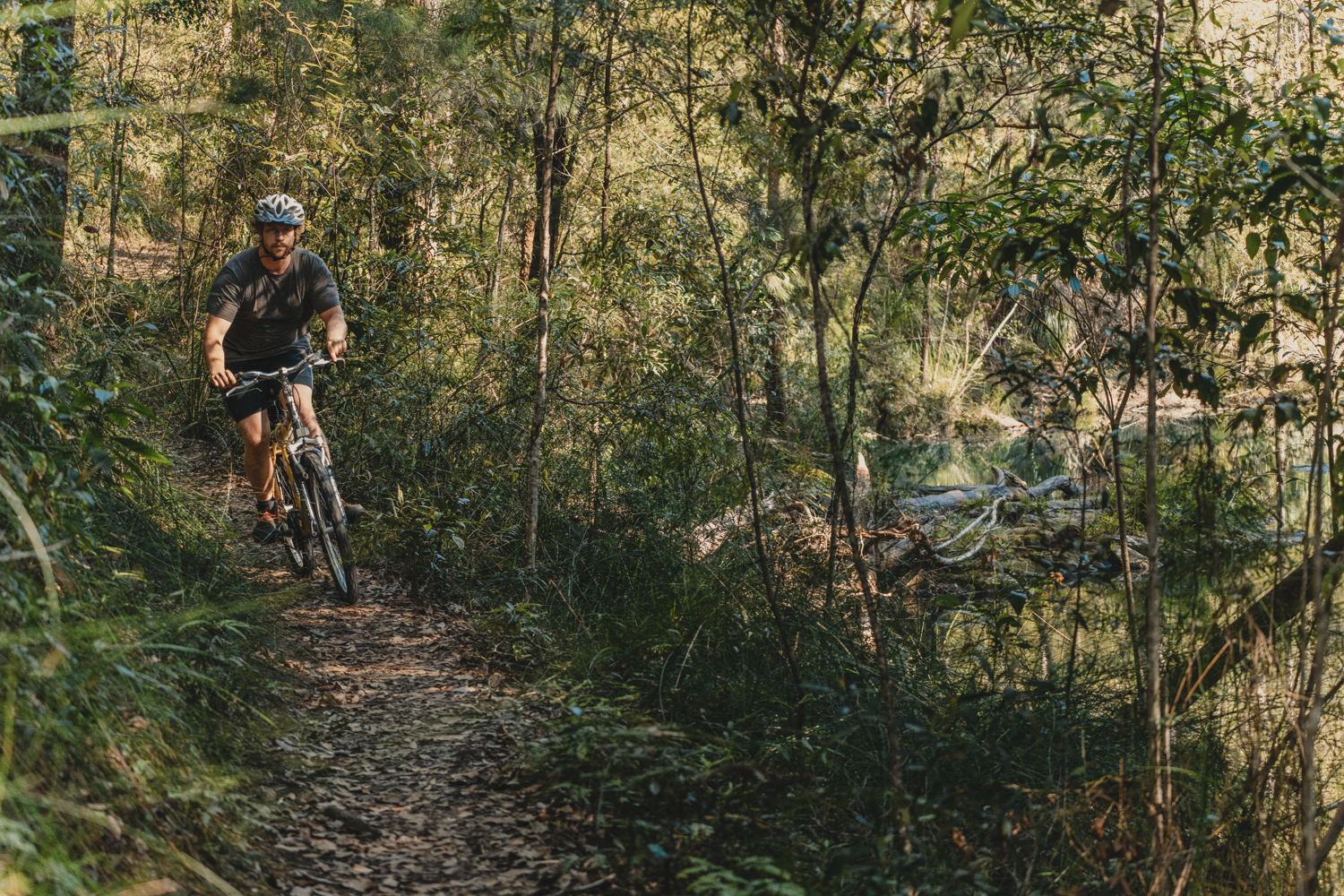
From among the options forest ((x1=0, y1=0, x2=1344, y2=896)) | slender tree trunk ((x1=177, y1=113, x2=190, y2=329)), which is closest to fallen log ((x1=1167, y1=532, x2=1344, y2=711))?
forest ((x1=0, y1=0, x2=1344, y2=896))

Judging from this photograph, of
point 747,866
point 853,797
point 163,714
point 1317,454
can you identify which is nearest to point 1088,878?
point 853,797

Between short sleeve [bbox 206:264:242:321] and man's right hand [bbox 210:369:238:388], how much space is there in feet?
1.38

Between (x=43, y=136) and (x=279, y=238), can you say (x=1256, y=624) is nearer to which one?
(x=279, y=238)

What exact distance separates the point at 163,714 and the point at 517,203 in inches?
310

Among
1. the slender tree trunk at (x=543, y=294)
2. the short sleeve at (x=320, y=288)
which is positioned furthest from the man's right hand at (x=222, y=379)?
the slender tree trunk at (x=543, y=294)

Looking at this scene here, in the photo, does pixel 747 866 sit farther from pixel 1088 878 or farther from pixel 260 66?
pixel 260 66

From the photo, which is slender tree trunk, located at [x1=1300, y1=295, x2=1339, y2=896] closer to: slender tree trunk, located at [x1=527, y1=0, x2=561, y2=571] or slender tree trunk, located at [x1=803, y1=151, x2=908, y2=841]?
slender tree trunk, located at [x1=803, y1=151, x2=908, y2=841]

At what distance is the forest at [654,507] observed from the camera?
286 centimetres

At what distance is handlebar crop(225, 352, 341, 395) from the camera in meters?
5.03

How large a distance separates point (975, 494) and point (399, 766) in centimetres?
856

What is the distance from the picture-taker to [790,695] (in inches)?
165

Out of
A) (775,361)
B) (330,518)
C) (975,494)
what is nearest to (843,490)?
(330,518)

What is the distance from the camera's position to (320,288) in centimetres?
537

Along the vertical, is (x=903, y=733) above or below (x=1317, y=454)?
below
